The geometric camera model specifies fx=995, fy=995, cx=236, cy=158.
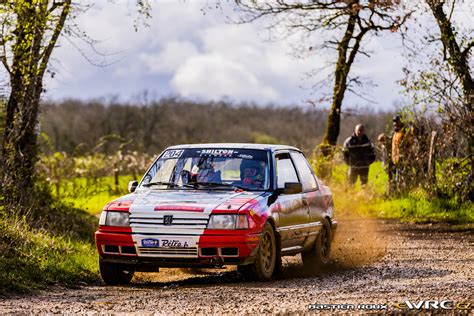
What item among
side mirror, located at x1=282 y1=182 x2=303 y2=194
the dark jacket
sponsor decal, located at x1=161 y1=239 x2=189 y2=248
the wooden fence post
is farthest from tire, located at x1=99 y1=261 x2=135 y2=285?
the dark jacket

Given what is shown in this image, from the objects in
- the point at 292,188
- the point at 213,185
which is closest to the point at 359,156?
the point at 292,188

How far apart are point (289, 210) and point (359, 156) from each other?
11997 millimetres

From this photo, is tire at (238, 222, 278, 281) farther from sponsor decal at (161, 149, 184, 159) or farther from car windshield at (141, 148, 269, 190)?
sponsor decal at (161, 149, 184, 159)

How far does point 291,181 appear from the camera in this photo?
42.5 feet

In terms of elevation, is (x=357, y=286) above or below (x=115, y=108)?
below

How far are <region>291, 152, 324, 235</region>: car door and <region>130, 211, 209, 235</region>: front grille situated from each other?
2.43 metres

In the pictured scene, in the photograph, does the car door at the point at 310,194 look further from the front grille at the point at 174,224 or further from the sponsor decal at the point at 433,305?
the sponsor decal at the point at 433,305

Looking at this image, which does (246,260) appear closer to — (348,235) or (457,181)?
(348,235)

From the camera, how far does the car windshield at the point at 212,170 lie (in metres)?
12.2

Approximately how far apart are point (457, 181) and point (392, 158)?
1.95 metres

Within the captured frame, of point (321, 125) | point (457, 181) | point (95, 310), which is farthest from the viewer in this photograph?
point (321, 125)

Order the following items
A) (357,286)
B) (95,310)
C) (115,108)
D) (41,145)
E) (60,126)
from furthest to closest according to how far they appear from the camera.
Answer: (115,108) → (60,126) → (41,145) → (357,286) → (95,310)

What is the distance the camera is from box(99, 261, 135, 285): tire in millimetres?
11523

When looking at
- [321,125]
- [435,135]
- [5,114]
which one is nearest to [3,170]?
[5,114]
